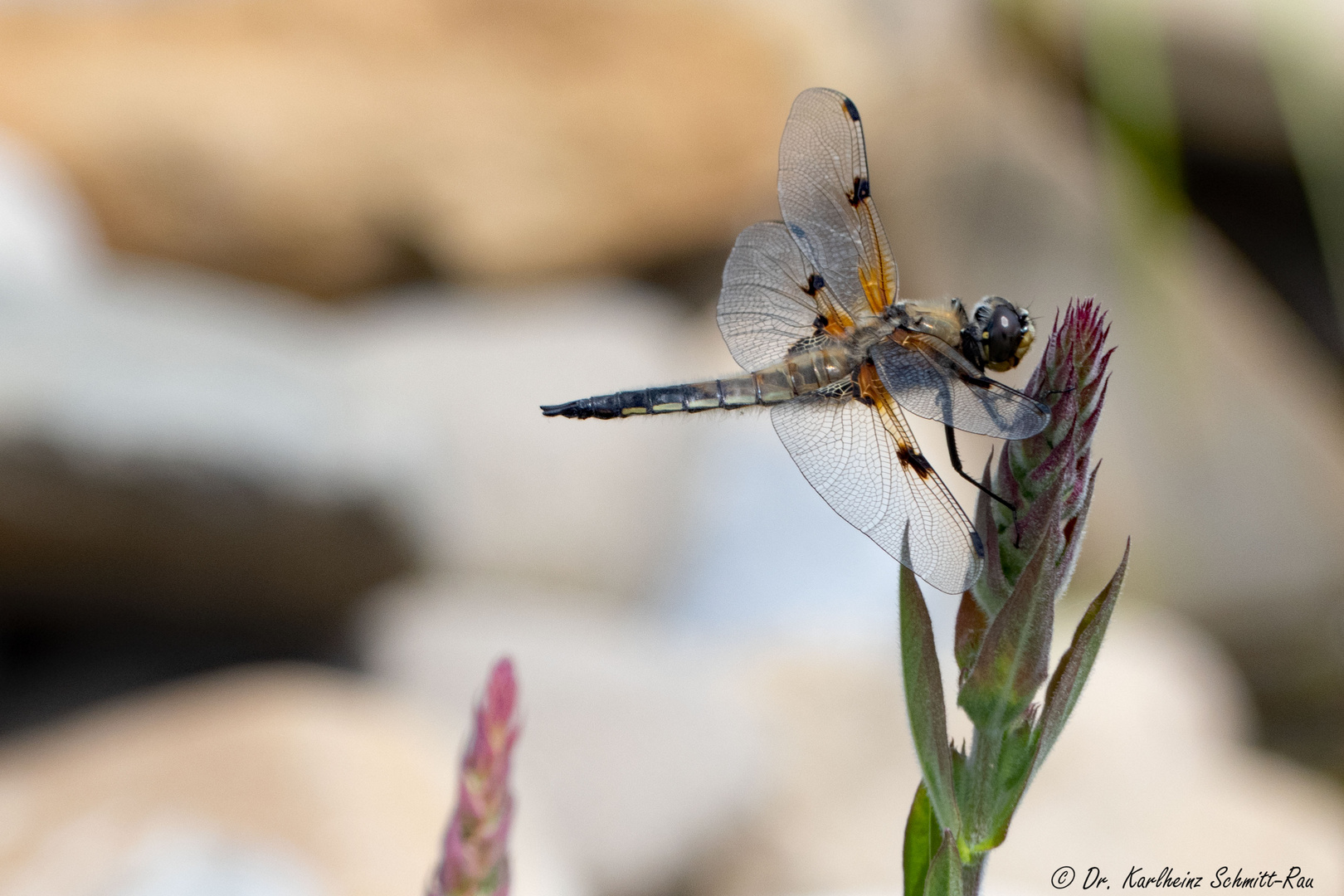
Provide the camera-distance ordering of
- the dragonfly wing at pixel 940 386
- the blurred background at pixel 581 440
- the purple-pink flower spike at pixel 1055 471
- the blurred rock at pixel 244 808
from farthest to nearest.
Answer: the blurred background at pixel 581 440, the blurred rock at pixel 244 808, the dragonfly wing at pixel 940 386, the purple-pink flower spike at pixel 1055 471

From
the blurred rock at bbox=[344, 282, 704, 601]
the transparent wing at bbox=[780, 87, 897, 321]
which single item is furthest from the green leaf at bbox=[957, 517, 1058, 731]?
the blurred rock at bbox=[344, 282, 704, 601]

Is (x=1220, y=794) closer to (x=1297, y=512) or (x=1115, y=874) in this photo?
(x=1115, y=874)

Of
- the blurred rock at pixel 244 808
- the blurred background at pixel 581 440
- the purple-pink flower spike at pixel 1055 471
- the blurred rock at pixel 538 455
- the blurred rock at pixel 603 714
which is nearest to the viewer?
the purple-pink flower spike at pixel 1055 471

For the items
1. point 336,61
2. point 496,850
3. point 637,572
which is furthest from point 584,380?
point 496,850

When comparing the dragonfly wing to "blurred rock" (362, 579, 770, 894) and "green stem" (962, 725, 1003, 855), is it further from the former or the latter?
"blurred rock" (362, 579, 770, 894)

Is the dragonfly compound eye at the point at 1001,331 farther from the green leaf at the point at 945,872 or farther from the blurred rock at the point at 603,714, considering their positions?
the blurred rock at the point at 603,714

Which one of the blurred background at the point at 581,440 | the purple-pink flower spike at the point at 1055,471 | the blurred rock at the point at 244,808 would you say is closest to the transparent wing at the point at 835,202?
the blurred background at the point at 581,440

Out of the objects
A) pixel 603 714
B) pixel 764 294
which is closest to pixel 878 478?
pixel 764 294
